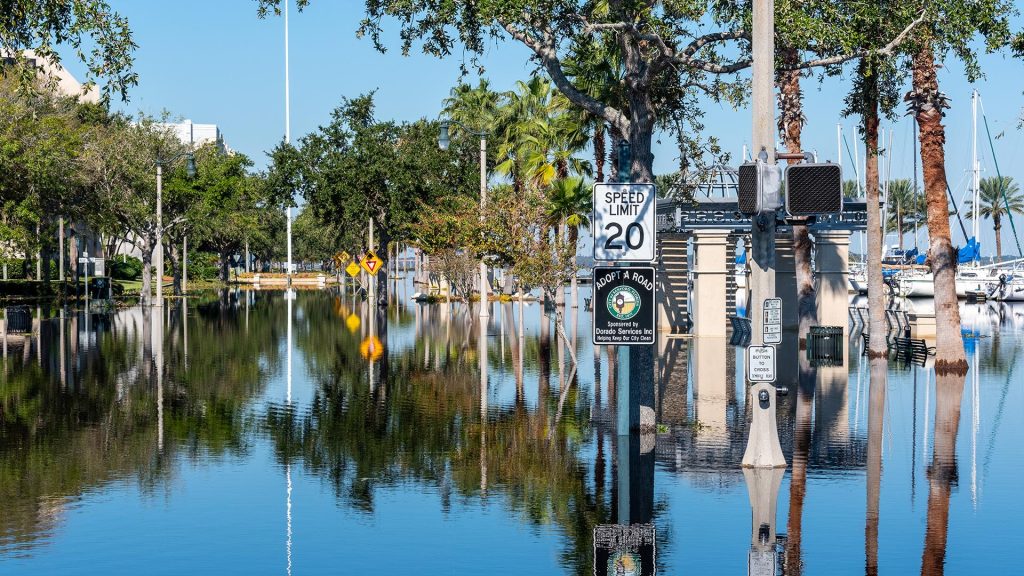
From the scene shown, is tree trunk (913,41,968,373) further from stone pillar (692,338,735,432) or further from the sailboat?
the sailboat

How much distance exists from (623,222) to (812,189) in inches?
80.7

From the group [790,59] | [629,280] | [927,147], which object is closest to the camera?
[629,280]

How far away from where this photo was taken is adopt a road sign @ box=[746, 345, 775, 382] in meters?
14.5

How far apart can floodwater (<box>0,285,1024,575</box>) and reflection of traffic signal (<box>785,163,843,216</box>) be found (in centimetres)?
311

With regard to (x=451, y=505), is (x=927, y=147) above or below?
above

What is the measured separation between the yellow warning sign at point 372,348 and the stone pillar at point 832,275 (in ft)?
49.7

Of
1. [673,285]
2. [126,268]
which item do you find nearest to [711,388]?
[673,285]

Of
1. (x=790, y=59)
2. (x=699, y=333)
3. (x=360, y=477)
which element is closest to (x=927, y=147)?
(x=790, y=59)

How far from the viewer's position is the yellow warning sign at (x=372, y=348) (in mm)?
34500

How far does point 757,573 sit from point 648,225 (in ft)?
13.1

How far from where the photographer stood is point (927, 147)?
2920 centimetres

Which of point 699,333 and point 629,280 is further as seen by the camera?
point 699,333

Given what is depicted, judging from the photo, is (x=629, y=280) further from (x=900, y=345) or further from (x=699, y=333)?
(x=699, y=333)

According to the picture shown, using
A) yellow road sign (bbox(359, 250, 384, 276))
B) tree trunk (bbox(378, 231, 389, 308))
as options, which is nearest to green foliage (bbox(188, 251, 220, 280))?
tree trunk (bbox(378, 231, 389, 308))
